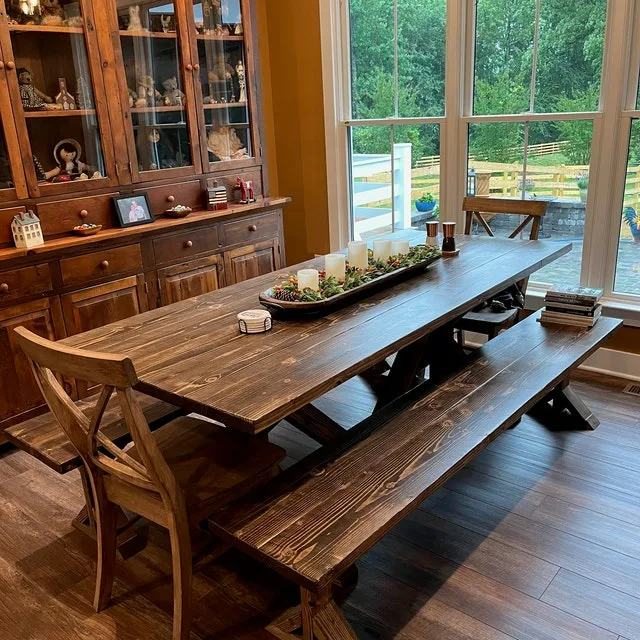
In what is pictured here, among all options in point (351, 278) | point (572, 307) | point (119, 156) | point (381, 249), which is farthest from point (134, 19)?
point (572, 307)

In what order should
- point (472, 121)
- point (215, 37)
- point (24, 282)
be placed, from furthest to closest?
point (215, 37), point (472, 121), point (24, 282)

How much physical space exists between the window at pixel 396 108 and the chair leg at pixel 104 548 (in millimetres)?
2682

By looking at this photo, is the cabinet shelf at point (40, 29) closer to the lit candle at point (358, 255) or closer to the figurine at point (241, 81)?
the figurine at point (241, 81)

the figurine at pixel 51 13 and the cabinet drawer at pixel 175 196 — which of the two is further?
the cabinet drawer at pixel 175 196

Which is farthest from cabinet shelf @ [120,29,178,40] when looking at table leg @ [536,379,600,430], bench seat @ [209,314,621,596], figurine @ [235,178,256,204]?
table leg @ [536,379,600,430]

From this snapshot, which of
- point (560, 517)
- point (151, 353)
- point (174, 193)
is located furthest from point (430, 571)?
point (174, 193)

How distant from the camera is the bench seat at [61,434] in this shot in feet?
6.17

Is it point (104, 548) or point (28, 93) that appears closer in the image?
point (104, 548)

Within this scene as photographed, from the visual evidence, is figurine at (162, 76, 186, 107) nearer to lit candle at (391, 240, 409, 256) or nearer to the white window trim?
the white window trim

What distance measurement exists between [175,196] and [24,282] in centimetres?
105

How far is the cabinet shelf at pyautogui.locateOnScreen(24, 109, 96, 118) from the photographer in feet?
9.33

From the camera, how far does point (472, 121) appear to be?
11.4ft

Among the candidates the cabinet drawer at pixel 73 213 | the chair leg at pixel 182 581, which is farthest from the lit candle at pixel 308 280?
the cabinet drawer at pixel 73 213

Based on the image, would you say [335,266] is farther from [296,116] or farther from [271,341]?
[296,116]
